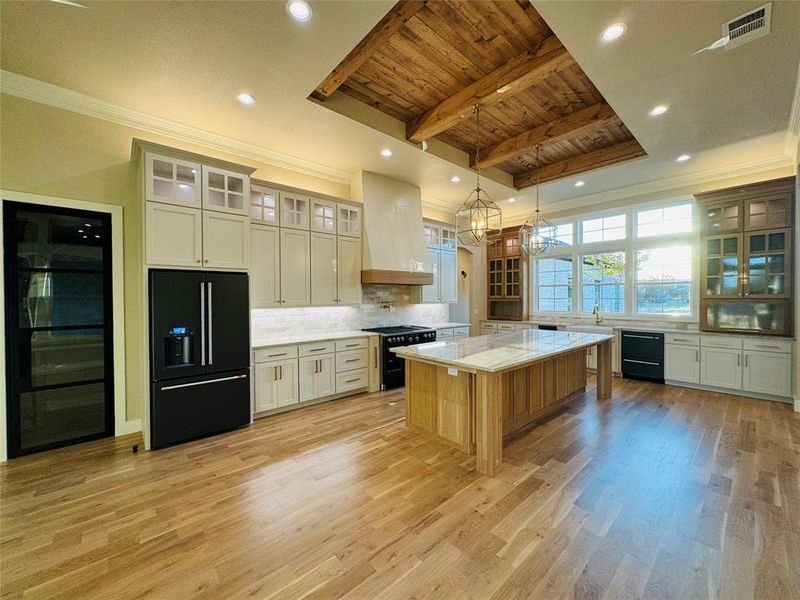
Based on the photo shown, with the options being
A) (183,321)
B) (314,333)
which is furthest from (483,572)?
(314,333)

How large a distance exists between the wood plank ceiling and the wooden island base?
2.65 meters

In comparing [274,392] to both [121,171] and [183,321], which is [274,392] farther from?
[121,171]

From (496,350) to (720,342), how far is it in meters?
3.89

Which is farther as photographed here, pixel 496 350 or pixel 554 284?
pixel 554 284

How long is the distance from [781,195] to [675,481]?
4.38 m

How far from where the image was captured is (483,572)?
1.70 metres

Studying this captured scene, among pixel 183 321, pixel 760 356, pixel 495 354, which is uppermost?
pixel 183 321

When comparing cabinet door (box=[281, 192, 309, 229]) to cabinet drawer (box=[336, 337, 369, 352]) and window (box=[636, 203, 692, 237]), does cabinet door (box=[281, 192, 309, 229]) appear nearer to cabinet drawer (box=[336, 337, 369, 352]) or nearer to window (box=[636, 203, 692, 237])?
cabinet drawer (box=[336, 337, 369, 352])

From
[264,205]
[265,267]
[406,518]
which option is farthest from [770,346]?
[264,205]

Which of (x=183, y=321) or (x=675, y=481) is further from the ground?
(x=183, y=321)

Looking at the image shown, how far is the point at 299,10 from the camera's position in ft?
6.88

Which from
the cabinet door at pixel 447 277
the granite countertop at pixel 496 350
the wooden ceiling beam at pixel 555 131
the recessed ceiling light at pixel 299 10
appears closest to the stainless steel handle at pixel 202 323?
the granite countertop at pixel 496 350

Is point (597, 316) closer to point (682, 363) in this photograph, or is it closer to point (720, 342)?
point (682, 363)

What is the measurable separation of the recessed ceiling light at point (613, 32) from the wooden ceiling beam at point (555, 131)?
53.0 inches
